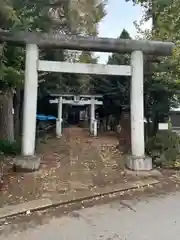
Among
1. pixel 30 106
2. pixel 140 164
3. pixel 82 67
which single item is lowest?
pixel 140 164

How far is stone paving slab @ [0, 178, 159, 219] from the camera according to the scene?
5336 mm

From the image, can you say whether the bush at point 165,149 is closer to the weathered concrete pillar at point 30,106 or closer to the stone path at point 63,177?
the stone path at point 63,177

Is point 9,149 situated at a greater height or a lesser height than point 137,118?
lesser

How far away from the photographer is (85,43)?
8.41 metres

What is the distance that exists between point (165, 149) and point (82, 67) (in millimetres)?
3686

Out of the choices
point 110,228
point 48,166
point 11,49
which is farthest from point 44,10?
point 110,228

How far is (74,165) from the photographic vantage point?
9203 millimetres

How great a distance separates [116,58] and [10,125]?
1028 centimetres

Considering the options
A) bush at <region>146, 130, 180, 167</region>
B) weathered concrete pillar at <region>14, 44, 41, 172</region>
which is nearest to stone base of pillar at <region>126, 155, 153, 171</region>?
bush at <region>146, 130, 180, 167</region>

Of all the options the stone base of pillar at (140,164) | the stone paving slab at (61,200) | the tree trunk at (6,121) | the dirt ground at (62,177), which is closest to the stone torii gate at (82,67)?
the stone base of pillar at (140,164)

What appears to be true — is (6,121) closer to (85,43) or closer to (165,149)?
(85,43)

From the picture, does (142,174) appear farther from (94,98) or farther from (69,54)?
(69,54)

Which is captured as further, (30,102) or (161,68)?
(161,68)

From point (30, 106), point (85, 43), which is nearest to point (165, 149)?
point (85, 43)
